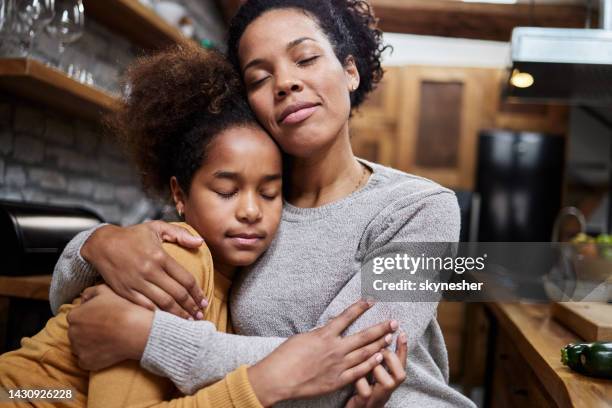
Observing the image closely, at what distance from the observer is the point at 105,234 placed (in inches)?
42.4

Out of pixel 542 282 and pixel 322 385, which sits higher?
pixel 542 282

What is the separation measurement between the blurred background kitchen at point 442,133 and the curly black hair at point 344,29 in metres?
0.22

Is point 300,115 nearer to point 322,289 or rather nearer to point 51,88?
point 322,289

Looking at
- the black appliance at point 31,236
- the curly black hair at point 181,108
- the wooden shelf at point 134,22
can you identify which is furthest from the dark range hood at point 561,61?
the black appliance at point 31,236

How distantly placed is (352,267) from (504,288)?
979 mm

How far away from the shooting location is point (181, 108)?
120cm

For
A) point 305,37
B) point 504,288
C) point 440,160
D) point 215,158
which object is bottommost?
point 504,288

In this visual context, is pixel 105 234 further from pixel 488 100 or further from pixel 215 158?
pixel 488 100

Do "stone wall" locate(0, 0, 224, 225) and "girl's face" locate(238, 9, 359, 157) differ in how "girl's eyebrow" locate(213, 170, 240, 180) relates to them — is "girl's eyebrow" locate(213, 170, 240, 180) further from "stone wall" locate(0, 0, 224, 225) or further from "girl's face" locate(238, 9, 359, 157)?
"stone wall" locate(0, 0, 224, 225)

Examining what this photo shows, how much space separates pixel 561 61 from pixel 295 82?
1028 millimetres

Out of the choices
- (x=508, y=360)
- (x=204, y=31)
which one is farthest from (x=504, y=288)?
(x=204, y=31)

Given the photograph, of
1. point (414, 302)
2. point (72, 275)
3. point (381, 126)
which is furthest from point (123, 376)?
point (381, 126)

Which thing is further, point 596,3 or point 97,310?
point 596,3

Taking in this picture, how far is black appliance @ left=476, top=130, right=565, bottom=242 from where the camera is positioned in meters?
4.18
